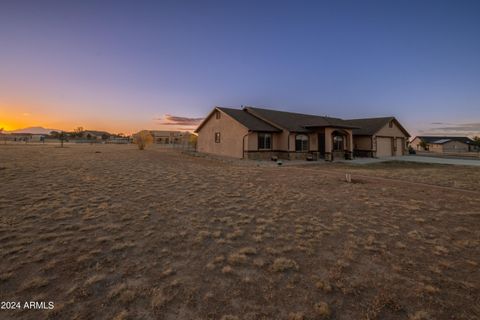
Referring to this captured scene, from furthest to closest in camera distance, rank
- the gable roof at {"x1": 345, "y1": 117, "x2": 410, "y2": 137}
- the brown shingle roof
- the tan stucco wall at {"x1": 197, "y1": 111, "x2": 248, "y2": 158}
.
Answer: the gable roof at {"x1": 345, "y1": 117, "x2": 410, "y2": 137} < the tan stucco wall at {"x1": 197, "y1": 111, "x2": 248, "y2": 158} < the brown shingle roof

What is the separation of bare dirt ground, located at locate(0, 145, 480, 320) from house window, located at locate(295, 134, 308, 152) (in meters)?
16.3

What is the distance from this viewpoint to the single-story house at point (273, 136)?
23.9 m

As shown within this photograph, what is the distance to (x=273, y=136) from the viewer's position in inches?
987

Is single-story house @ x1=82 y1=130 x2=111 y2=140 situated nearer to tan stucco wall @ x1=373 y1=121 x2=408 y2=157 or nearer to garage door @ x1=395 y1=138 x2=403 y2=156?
tan stucco wall @ x1=373 y1=121 x2=408 y2=157

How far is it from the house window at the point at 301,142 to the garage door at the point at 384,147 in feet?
43.4

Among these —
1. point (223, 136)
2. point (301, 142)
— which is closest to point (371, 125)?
point (301, 142)

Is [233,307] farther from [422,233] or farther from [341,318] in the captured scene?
Result: [422,233]

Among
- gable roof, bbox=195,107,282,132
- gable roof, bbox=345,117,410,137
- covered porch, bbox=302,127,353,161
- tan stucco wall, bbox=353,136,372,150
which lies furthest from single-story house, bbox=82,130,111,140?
tan stucco wall, bbox=353,136,372,150

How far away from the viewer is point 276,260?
445cm

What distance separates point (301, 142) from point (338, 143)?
529cm

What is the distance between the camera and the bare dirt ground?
324 cm

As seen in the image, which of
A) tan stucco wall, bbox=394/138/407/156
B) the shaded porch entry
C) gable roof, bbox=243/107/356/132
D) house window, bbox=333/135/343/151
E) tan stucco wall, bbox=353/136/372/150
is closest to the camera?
the shaded porch entry

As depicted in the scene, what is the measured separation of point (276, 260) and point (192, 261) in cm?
162

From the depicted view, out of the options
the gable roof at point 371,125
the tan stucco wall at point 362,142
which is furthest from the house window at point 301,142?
the tan stucco wall at point 362,142
